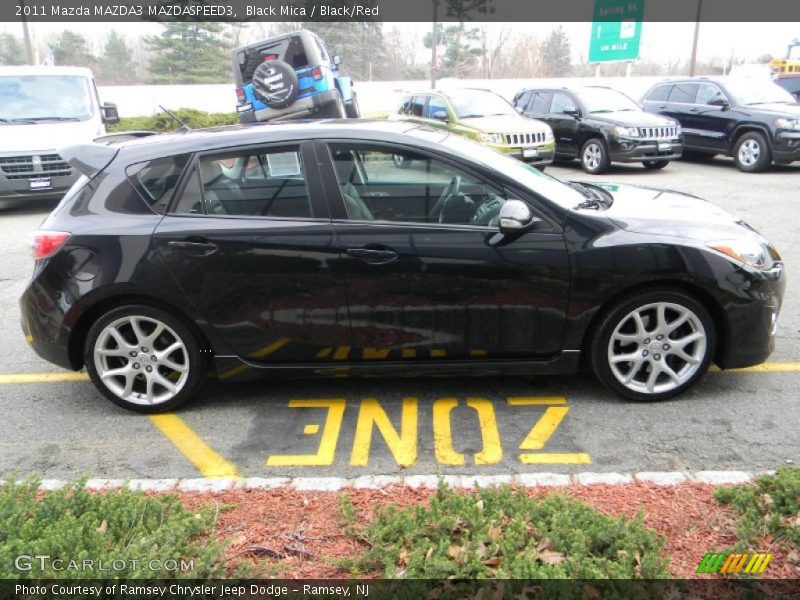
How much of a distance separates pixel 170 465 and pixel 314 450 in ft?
2.49

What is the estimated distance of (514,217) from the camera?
3.62 m

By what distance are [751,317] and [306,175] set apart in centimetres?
268

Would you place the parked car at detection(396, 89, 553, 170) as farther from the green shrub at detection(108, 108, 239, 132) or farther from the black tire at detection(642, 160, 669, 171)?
the green shrub at detection(108, 108, 239, 132)

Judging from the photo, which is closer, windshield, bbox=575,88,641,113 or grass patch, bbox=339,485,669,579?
grass patch, bbox=339,485,669,579

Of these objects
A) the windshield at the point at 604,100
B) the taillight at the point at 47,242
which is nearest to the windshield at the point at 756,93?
the windshield at the point at 604,100

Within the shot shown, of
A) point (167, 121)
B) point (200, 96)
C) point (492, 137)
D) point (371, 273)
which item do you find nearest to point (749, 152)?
point (492, 137)

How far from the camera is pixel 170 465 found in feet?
11.5

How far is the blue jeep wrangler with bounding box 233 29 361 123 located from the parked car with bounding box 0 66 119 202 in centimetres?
336

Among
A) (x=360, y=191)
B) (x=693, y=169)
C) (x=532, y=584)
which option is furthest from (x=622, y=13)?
(x=532, y=584)

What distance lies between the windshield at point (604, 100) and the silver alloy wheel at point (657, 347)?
1158 cm

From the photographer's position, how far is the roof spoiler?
13.3 ft

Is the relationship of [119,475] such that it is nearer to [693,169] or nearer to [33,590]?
[33,590]

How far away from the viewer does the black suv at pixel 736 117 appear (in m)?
13.0

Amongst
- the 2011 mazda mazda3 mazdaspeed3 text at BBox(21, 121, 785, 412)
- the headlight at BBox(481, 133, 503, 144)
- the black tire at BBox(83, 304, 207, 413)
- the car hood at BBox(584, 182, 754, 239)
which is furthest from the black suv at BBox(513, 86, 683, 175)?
the black tire at BBox(83, 304, 207, 413)
